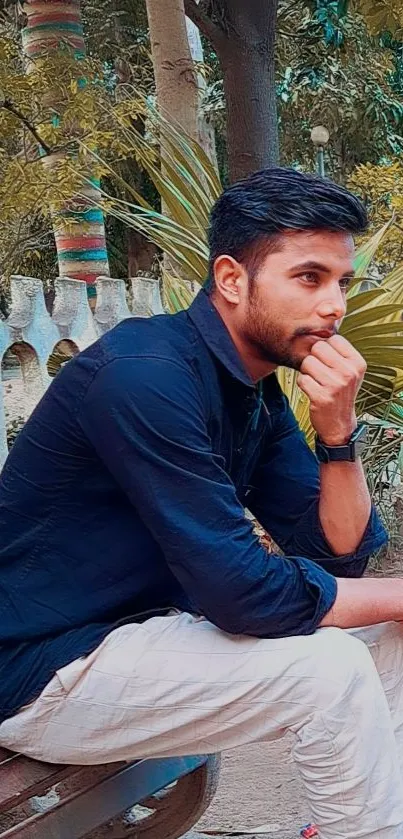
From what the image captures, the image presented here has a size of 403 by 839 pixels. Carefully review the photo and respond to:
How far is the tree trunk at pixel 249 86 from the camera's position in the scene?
4.30m

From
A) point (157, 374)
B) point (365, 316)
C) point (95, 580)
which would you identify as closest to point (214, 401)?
point (157, 374)

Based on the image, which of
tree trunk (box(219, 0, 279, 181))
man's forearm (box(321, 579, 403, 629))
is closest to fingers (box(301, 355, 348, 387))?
man's forearm (box(321, 579, 403, 629))

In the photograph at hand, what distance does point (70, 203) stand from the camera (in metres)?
5.30

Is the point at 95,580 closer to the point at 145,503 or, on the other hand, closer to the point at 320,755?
the point at 145,503

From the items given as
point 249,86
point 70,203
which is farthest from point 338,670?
point 70,203

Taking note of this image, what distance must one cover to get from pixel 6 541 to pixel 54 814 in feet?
1.59

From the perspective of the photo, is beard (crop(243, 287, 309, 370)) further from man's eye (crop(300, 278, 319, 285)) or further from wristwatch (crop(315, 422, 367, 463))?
wristwatch (crop(315, 422, 367, 463))

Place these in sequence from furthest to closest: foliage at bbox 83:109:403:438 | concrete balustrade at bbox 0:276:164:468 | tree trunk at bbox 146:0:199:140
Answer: tree trunk at bbox 146:0:199:140, concrete balustrade at bbox 0:276:164:468, foliage at bbox 83:109:403:438

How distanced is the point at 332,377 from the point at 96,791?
865 mm

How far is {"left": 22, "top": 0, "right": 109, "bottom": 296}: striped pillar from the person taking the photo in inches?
221

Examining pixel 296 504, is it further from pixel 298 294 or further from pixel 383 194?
Answer: pixel 383 194

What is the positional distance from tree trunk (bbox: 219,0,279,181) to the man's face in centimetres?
267

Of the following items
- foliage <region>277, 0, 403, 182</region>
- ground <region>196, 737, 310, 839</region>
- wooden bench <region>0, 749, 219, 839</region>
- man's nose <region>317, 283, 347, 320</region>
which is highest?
foliage <region>277, 0, 403, 182</region>

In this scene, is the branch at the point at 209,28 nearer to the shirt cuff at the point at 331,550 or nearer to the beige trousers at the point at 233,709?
the shirt cuff at the point at 331,550
